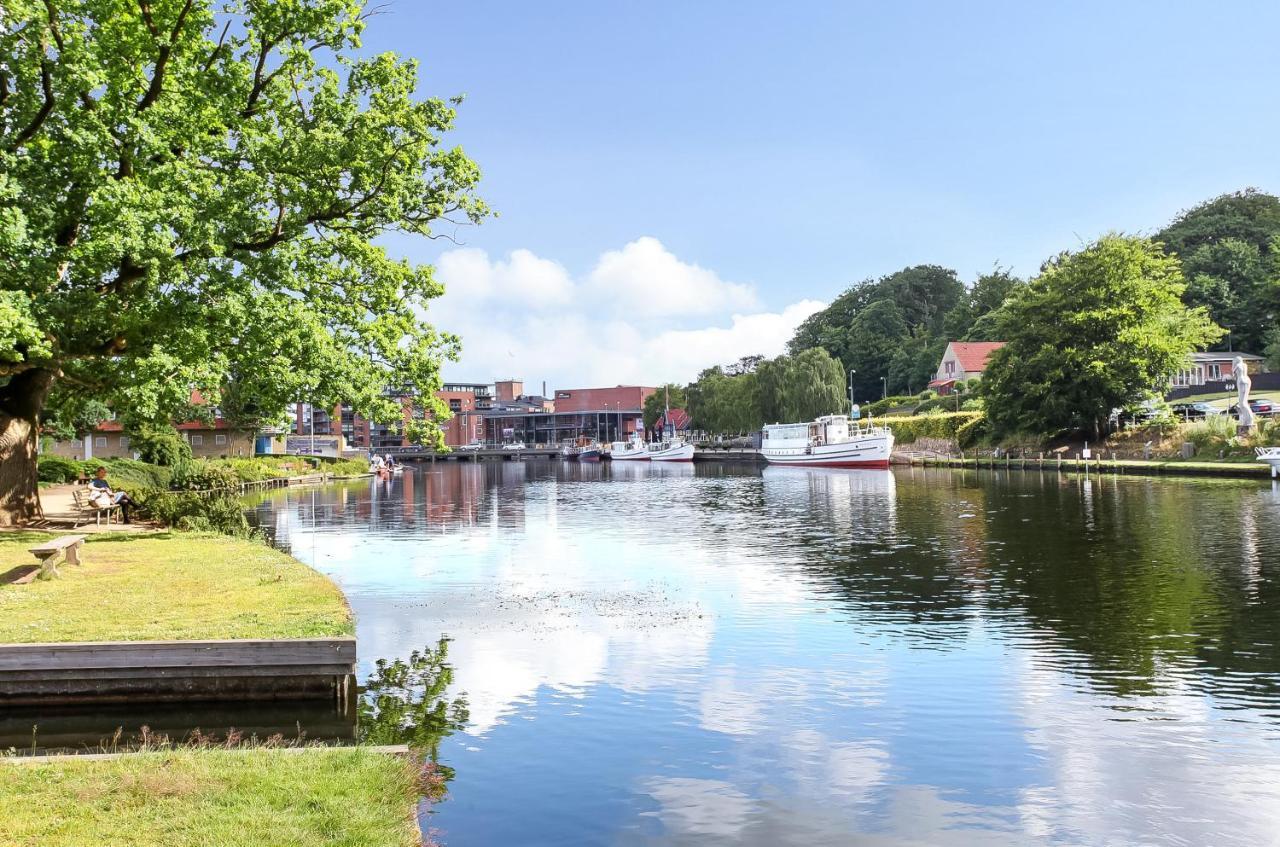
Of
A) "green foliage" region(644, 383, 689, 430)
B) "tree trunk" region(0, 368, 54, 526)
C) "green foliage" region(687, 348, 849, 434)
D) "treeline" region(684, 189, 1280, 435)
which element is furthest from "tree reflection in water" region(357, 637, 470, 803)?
"green foliage" region(644, 383, 689, 430)

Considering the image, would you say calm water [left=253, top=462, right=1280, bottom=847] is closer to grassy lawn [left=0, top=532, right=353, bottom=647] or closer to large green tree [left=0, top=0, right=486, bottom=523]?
grassy lawn [left=0, top=532, right=353, bottom=647]

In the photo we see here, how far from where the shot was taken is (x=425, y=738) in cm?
1098

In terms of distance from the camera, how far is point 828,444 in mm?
87062

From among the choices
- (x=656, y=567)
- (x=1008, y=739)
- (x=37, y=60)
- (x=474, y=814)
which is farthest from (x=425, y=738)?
(x=37, y=60)

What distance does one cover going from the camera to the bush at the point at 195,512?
2973 cm

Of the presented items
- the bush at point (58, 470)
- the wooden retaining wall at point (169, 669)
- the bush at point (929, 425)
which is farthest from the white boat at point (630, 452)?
the wooden retaining wall at point (169, 669)

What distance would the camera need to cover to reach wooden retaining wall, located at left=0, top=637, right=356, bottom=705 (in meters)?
11.6

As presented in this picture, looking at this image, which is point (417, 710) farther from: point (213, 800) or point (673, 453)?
point (673, 453)

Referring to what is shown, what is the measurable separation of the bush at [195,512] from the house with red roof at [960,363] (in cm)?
9549

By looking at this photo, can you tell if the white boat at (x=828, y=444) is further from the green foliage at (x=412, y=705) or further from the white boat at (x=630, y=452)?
the green foliage at (x=412, y=705)

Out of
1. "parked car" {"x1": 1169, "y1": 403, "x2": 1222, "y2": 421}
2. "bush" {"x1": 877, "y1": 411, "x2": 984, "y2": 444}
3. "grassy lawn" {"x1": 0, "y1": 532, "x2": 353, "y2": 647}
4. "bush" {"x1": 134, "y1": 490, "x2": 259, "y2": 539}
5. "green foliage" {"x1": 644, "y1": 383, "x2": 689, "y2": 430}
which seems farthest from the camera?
"green foliage" {"x1": 644, "y1": 383, "x2": 689, "y2": 430}

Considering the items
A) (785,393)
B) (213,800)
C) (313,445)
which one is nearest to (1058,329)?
(785,393)

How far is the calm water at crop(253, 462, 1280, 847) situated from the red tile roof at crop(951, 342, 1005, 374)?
88216 mm

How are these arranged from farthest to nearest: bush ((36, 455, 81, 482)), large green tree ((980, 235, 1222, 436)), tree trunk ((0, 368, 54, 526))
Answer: large green tree ((980, 235, 1222, 436)), bush ((36, 455, 81, 482)), tree trunk ((0, 368, 54, 526))
